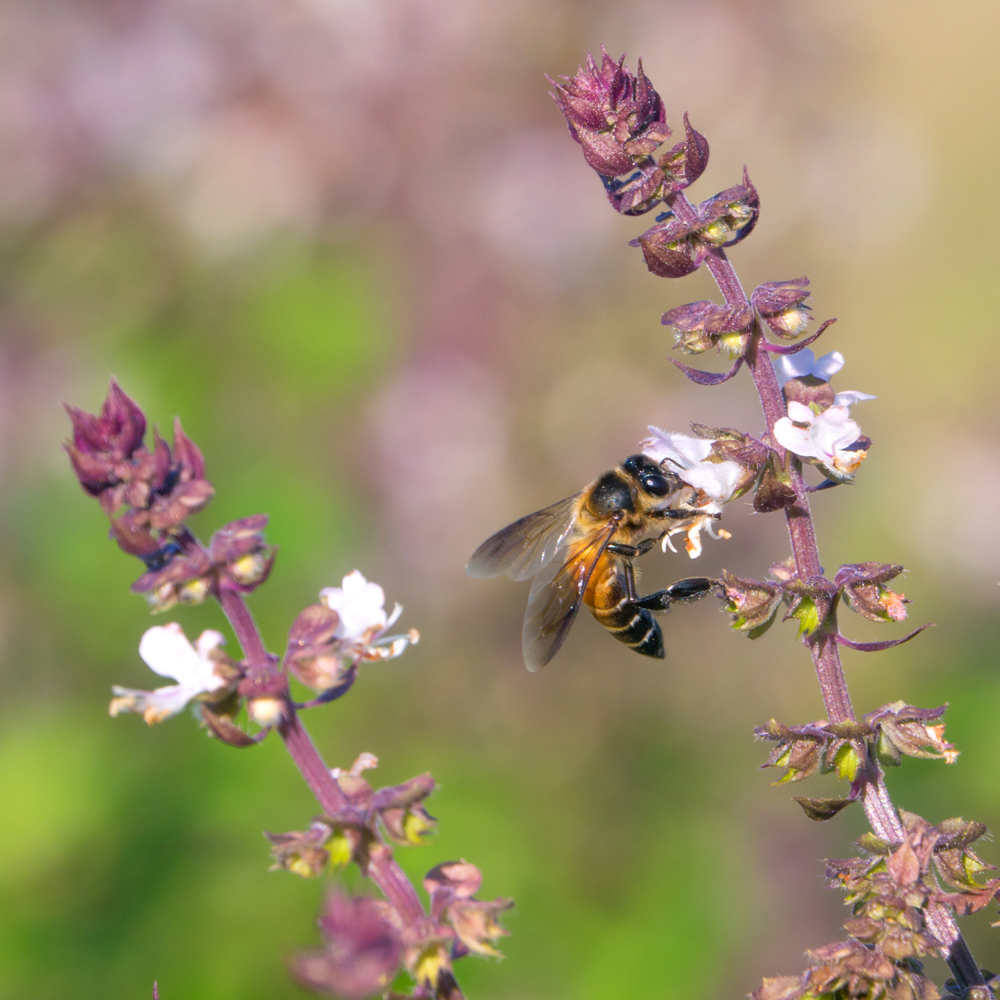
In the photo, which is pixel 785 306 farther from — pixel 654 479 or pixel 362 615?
pixel 654 479

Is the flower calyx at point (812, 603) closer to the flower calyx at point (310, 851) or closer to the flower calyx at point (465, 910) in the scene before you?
the flower calyx at point (465, 910)

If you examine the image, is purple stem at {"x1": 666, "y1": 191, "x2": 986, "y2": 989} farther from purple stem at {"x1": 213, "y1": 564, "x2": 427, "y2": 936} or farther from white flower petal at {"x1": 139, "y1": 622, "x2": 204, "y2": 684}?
white flower petal at {"x1": 139, "y1": 622, "x2": 204, "y2": 684}

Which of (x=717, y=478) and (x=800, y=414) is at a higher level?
(x=800, y=414)

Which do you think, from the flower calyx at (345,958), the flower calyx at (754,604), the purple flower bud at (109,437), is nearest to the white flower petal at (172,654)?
the purple flower bud at (109,437)

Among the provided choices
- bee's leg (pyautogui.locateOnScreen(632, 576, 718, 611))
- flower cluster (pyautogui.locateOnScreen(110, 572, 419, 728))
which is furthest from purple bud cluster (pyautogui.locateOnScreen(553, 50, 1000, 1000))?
flower cluster (pyautogui.locateOnScreen(110, 572, 419, 728))

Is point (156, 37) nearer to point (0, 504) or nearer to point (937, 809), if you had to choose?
point (0, 504)

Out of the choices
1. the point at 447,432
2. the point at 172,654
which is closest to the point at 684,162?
the point at 172,654
